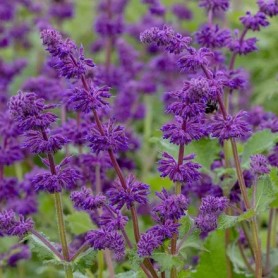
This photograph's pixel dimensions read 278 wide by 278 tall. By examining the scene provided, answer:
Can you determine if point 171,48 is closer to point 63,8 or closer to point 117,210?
point 117,210

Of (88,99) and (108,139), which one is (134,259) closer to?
(108,139)

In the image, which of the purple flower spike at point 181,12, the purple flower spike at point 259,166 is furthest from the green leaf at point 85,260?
the purple flower spike at point 181,12

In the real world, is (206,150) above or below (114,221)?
above

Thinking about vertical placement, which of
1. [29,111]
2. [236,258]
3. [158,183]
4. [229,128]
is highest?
[29,111]

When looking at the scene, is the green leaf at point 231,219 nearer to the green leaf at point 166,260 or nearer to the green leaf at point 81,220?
the green leaf at point 166,260

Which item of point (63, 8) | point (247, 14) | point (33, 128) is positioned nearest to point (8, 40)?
point (63, 8)

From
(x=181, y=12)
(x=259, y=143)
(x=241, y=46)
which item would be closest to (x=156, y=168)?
(x=259, y=143)

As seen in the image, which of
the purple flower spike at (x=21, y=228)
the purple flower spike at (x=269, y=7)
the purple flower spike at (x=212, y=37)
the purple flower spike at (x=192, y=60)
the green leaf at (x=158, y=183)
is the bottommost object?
the purple flower spike at (x=21, y=228)
